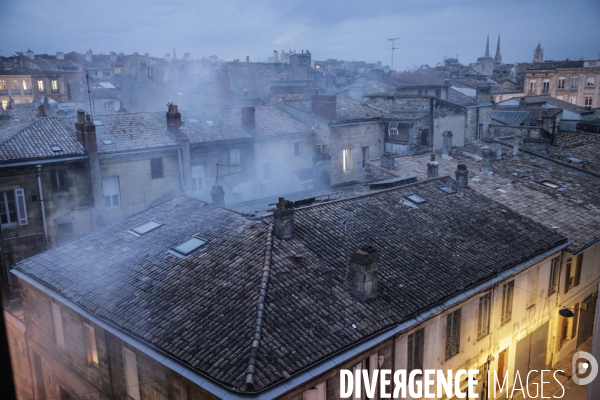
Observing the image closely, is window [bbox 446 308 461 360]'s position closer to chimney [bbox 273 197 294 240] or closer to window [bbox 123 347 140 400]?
chimney [bbox 273 197 294 240]

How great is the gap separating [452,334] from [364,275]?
3.62m

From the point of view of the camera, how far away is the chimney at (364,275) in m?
10.6

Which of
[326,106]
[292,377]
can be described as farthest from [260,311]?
[326,106]

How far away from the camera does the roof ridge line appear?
7.99 m

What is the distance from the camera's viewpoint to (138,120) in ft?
84.1

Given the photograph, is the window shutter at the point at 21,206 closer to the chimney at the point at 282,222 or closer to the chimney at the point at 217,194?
the chimney at the point at 217,194

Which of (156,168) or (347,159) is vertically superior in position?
(156,168)

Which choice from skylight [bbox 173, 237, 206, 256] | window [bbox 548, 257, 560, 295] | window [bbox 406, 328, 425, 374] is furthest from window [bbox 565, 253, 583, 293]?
skylight [bbox 173, 237, 206, 256]

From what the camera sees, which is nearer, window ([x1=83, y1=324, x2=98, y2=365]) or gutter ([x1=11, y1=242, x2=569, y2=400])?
gutter ([x1=11, y1=242, x2=569, y2=400])

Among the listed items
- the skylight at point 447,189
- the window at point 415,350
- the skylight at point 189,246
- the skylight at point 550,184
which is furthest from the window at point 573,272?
the skylight at point 189,246

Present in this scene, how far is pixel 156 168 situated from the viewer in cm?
2431

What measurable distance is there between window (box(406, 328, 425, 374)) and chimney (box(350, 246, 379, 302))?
145cm

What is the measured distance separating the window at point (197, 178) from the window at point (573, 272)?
1670cm

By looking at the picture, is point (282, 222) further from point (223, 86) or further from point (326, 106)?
point (223, 86)
